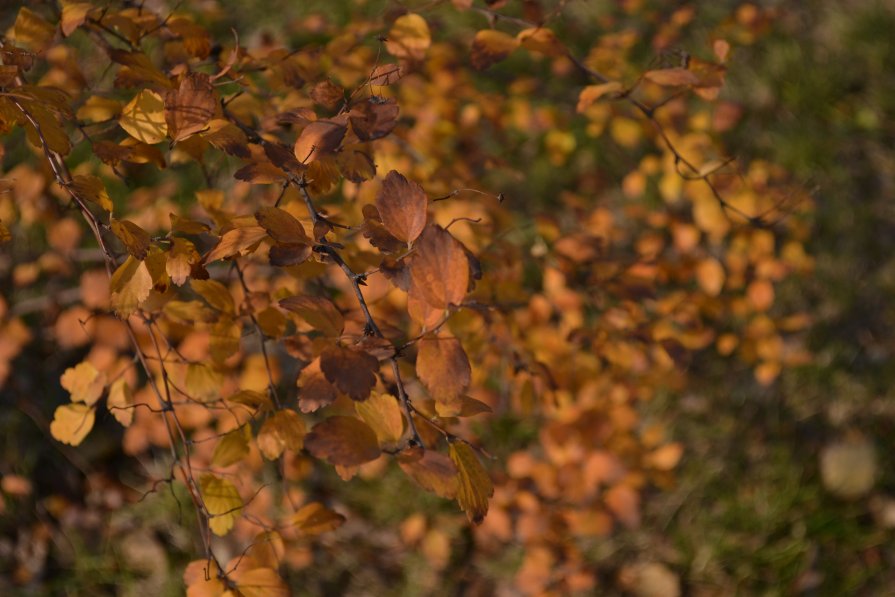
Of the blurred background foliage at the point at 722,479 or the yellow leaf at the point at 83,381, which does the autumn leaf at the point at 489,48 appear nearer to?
the blurred background foliage at the point at 722,479

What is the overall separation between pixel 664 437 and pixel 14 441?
6.09ft

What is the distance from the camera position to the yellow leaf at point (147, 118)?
1058 millimetres

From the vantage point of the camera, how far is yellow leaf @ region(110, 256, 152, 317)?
97 cm

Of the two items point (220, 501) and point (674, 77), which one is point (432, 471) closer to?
point (220, 501)

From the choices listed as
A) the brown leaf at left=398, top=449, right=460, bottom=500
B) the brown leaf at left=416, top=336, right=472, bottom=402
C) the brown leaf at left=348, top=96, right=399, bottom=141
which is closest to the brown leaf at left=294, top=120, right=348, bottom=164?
the brown leaf at left=348, top=96, right=399, bottom=141

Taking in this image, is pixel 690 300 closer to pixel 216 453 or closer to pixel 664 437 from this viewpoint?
pixel 664 437

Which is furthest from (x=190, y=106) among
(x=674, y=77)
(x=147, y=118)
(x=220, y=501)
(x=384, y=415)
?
(x=674, y=77)

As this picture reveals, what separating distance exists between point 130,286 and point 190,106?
0.23m

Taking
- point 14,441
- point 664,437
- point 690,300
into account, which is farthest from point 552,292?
point 14,441

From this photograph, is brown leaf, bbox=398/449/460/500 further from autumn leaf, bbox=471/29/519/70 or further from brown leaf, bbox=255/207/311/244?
autumn leaf, bbox=471/29/519/70

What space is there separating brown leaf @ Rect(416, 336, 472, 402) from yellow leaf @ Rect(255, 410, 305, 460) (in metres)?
0.32

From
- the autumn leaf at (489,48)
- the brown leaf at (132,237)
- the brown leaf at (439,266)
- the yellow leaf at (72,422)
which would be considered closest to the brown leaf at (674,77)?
the autumn leaf at (489,48)

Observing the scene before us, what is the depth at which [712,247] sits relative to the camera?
2770mm

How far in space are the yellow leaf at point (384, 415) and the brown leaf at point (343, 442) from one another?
0.02m
